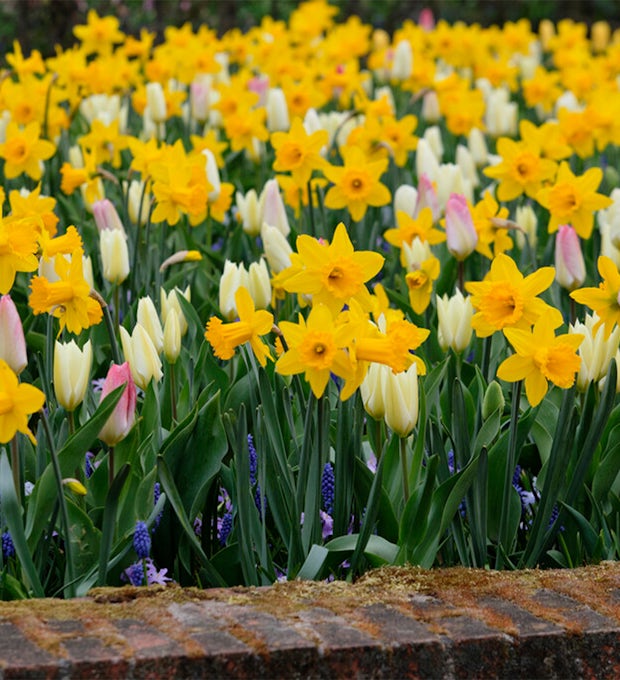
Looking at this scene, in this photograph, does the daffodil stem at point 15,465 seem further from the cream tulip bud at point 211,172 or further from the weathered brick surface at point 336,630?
the cream tulip bud at point 211,172

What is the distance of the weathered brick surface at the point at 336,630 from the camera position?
175 centimetres

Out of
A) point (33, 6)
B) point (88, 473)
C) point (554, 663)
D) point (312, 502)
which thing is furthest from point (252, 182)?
point (33, 6)

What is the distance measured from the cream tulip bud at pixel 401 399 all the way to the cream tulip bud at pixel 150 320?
0.57 meters

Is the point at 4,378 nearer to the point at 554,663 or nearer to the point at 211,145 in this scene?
the point at 554,663

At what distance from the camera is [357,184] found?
358 cm

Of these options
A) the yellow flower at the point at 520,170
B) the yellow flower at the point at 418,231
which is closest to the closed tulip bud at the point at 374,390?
the yellow flower at the point at 418,231

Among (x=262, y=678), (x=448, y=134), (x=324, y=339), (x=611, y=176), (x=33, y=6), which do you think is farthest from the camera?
(x=33, y=6)

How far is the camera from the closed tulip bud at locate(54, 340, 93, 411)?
2201mm

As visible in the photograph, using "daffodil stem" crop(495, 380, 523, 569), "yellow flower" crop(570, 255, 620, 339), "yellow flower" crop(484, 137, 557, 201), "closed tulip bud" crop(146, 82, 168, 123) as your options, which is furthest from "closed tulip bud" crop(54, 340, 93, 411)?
"closed tulip bud" crop(146, 82, 168, 123)

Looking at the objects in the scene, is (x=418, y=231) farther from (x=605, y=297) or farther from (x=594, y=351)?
(x=605, y=297)

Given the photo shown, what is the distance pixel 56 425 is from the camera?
98.5 inches

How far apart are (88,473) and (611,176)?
3229 mm

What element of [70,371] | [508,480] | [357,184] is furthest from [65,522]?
[357,184]

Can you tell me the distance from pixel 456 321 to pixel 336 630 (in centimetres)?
104
